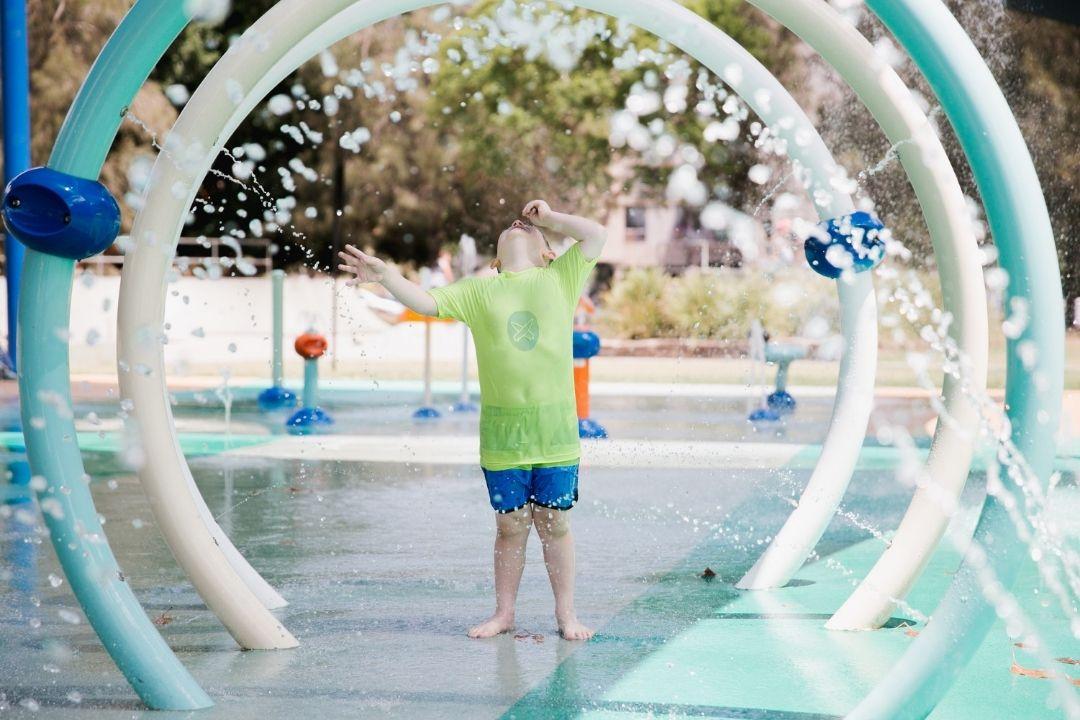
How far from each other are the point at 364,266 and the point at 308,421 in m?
8.24

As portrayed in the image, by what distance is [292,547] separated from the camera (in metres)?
6.37

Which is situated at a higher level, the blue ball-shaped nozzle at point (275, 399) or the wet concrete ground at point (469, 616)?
the blue ball-shaped nozzle at point (275, 399)

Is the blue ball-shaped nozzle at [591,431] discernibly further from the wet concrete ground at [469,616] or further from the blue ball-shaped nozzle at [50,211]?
the blue ball-shaped nozzle at [50,211]

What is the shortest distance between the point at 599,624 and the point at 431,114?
26.5 m

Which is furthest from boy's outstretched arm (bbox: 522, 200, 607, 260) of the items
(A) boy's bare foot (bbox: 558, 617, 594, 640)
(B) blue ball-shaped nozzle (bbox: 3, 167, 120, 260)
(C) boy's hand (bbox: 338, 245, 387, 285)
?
(B) blue ball-shaped nozzle (bbox: 3, 167, 120, 260)

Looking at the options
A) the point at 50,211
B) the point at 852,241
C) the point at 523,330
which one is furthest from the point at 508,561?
the point at 50,211

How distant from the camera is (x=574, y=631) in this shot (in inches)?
183

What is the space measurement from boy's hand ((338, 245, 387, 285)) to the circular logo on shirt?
2.05 feet

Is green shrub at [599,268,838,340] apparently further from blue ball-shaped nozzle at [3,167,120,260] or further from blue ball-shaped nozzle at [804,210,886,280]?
blue ball-shaped nozzle at [3,167,120,260]

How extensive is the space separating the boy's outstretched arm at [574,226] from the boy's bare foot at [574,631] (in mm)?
1248

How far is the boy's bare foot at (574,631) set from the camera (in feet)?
15.2

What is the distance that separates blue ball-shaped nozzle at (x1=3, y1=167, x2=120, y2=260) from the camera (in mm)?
3664

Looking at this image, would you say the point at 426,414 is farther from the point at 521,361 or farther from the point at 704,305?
the point at 704,305

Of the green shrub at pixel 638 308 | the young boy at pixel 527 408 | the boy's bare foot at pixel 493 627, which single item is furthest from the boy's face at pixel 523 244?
the green shrub at pixel 638 308
